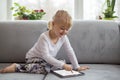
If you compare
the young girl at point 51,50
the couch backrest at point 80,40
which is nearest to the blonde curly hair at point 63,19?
the young girl at point 51,50

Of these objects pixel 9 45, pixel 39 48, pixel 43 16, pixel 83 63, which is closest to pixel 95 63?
pixel 83 63

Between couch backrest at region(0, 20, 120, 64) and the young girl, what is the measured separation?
7.3 inches

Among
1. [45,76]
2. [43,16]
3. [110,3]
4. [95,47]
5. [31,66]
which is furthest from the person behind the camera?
[43,16]

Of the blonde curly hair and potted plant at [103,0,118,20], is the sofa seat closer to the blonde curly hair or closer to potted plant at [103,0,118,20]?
the blonde curly hair

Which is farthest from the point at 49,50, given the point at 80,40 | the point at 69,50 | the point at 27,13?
the point at 27,13

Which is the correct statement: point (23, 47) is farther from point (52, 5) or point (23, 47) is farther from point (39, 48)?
point (52, 5)

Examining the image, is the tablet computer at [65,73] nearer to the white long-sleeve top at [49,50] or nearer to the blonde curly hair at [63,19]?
the white long-sleeve top at [49,50]

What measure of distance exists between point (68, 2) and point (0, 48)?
1.11 m

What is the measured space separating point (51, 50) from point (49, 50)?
2 cm

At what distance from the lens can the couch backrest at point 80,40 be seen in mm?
2039

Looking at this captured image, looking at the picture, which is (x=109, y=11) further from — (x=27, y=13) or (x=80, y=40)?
(x=27, y=13)

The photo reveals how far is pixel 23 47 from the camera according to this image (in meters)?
2.06

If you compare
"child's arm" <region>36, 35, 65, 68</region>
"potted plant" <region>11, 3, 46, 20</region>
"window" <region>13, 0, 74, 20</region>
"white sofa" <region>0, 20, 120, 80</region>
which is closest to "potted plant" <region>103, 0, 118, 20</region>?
"white sofa" <region>0, 20, 120, 80</region>

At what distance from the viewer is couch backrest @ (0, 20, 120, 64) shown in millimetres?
2039
